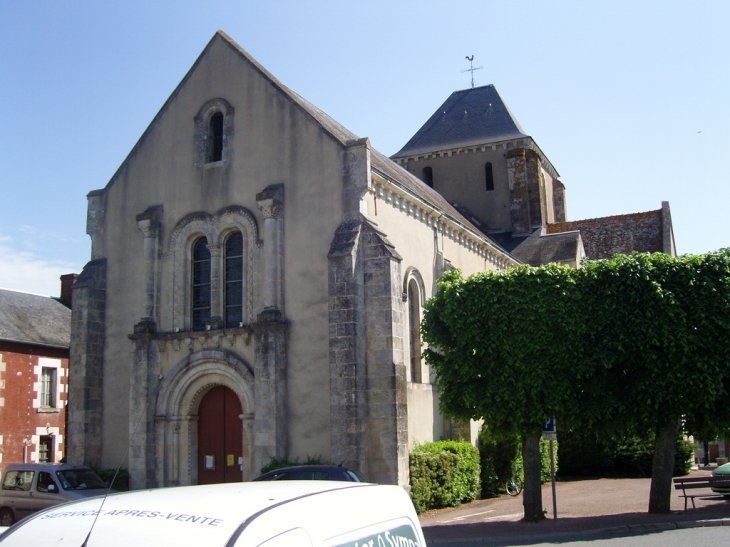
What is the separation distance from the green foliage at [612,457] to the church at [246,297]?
22.9 feet

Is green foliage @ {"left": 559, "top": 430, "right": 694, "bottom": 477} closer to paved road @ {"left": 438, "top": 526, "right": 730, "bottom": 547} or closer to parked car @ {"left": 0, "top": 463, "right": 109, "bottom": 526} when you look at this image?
paved road @ {"left": 438, "top": 526, "right": 730, "bottom": 547}

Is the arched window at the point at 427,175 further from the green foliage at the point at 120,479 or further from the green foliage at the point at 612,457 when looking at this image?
the green foliage at the point at 120,479

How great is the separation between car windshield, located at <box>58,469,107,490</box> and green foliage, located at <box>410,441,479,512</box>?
6.65 metres

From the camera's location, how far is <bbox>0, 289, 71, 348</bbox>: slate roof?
27.3 meters

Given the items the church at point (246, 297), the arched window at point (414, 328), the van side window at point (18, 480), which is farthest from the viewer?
the arched window at point (414, 328)

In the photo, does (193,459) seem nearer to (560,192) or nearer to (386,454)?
(386,454)

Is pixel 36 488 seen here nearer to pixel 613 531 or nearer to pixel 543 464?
pixel 613 531

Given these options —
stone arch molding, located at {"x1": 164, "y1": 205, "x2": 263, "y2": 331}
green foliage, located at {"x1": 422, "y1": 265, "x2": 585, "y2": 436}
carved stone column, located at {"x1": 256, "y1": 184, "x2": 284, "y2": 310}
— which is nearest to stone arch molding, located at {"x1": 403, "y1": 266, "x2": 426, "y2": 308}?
green foliage, located at {"x1": 422, "y1": 265, "x2": 585, "y2": 436}

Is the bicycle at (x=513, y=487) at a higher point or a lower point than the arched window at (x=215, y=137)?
lower

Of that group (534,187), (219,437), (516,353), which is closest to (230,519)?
(516,353)

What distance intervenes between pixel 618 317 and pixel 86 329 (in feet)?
42.9

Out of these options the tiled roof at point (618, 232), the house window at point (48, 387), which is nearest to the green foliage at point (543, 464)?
the tiled roof at point (618, 232)

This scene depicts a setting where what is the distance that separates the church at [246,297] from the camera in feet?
53.8

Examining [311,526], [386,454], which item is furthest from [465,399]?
[311,526]
